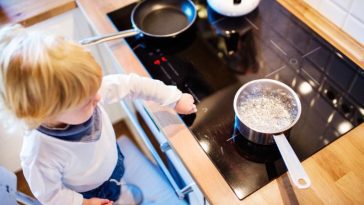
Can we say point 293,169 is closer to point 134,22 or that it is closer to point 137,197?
point 137,197

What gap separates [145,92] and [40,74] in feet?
1.00

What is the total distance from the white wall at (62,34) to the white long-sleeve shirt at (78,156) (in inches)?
12.8

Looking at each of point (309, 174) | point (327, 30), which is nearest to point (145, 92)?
point (309, 174)

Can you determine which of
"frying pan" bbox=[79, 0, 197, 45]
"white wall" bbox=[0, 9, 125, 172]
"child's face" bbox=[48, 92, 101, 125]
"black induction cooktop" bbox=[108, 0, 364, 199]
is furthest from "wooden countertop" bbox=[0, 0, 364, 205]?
"white wall" bbox=[0, 9, 125, 172]

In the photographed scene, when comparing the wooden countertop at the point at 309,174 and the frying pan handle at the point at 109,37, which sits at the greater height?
the frying pan handle at the point at 109,37

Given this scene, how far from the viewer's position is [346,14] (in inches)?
34.6

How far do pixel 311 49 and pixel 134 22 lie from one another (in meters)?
0.50

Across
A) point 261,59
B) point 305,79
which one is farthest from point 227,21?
point 305,79

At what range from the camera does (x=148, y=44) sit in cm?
96

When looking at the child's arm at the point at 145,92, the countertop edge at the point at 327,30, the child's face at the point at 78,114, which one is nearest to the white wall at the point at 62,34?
the child's arm at the point at 145,92

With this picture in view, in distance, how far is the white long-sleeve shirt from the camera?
0.70 meters

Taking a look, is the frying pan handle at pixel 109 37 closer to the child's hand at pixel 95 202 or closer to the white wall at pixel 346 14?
the child's hand at pixel 95 202

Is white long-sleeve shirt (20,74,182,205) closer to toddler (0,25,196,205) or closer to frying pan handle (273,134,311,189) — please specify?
toddler (0,25,196,205)

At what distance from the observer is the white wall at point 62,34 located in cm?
112
